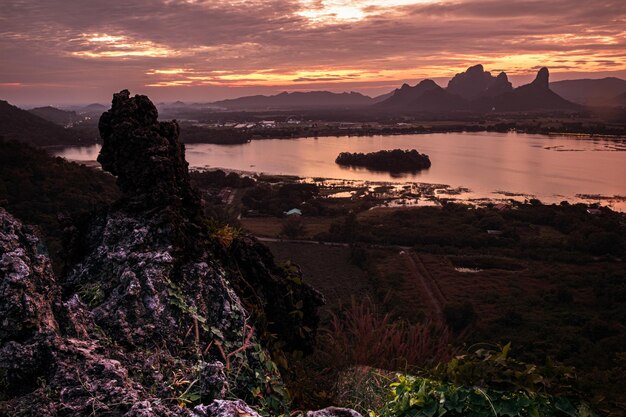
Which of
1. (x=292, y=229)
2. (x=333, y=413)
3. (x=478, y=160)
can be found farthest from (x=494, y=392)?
(x=478, y=160)

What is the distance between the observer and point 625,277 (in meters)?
34.8

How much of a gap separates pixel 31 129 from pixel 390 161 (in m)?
60.5

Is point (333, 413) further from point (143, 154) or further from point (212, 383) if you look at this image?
point (143, 154)

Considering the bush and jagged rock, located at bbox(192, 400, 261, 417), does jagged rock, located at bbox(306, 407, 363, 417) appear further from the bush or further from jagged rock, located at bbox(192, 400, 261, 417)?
the bush

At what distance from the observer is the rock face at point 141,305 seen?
8.16 ft

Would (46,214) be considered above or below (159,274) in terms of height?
below

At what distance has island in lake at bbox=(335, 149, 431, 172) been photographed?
8505cm

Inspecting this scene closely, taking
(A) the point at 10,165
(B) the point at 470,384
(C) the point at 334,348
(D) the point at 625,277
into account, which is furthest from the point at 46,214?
(D) the point at 625,277

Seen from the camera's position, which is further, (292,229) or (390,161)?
(390,161)

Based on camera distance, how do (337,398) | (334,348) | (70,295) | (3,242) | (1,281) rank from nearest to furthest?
(1,281) < (3,242) < (70,295) < (337,398) < (334,348)

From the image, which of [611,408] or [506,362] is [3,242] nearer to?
[506,362]

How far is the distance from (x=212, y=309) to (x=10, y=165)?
34.5 meters

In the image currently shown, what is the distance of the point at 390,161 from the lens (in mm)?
86562

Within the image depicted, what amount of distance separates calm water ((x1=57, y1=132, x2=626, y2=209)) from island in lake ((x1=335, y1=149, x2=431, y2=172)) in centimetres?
209
